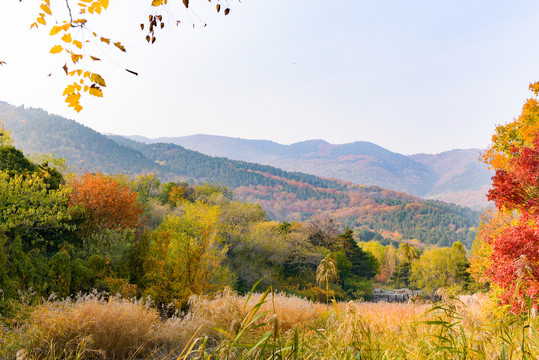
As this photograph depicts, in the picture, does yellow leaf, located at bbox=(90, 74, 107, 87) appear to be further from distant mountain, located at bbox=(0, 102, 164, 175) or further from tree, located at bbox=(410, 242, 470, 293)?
distant mountain, located at bbox=(0, 102, 164, 175)

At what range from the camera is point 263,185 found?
18162cm

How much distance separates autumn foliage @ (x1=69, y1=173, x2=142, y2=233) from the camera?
55.2 feet

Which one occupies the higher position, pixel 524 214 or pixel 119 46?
pixel 119 46

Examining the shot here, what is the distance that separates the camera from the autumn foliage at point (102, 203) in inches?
662

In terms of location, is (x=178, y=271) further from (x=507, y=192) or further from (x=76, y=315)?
(x=507, y=192)

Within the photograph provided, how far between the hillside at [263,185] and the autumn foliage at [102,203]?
325ft

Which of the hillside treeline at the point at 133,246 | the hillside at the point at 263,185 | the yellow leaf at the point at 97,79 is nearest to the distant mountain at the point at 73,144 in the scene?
the hillside at the point at 263,185

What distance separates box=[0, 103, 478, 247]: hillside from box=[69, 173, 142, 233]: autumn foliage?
99.0 metres

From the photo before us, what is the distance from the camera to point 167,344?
570cm

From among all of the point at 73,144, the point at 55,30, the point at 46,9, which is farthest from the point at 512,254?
the point at 73,144

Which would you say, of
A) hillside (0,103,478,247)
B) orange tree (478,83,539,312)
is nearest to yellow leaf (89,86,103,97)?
orange tree (478,83,539,312)

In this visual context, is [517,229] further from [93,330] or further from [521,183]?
[93,330]

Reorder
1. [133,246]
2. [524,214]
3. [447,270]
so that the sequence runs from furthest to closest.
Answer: [447,270] → [133,246] → [524,214]

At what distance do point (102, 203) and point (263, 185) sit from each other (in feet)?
540
